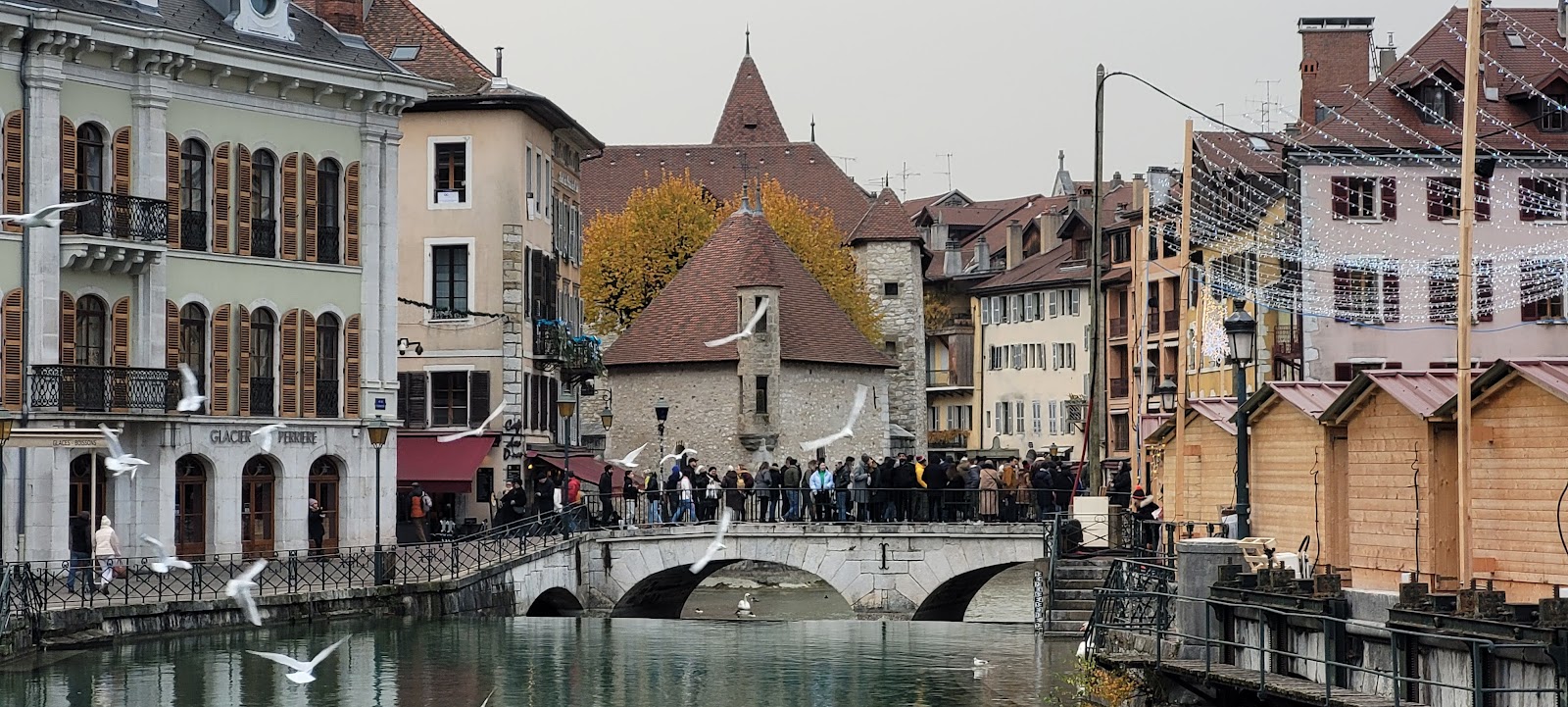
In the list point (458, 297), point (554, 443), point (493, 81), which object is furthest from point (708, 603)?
point (493, 81)

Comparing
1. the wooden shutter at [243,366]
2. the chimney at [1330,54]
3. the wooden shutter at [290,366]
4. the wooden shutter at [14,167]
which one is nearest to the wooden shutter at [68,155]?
the wooden shutter at [14,167]

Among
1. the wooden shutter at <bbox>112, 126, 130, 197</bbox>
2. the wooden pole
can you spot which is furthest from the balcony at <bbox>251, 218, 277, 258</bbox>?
the wooden pole

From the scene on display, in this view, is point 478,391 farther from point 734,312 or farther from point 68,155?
point 68,155

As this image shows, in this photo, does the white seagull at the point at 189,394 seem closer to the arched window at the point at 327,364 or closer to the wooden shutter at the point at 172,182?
the wooden shutter at the point at 172,182

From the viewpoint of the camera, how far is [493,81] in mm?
53531

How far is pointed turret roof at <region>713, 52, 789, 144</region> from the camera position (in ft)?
357

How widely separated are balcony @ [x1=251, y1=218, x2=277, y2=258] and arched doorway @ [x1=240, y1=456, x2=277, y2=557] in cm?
362

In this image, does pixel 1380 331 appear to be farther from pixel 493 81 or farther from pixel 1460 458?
pixel 1460 458

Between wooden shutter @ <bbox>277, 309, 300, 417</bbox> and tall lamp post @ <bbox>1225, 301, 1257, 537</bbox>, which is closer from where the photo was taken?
tall lamp post @ <bbox>1225, 301, 1257, 537</bbox>

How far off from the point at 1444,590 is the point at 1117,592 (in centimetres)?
436

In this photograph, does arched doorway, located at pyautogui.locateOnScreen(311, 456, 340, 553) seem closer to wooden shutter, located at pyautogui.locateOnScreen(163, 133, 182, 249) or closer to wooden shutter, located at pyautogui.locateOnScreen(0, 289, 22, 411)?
wooden shutter, located at pyautogui.locateOnScreen(163, 133, 182, 249)

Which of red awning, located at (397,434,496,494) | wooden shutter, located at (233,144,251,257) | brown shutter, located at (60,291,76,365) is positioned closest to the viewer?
brown shutter, located at (60,291,76,365)

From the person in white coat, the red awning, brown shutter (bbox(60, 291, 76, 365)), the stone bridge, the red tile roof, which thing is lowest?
the stone bridge

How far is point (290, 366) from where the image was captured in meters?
43.2
